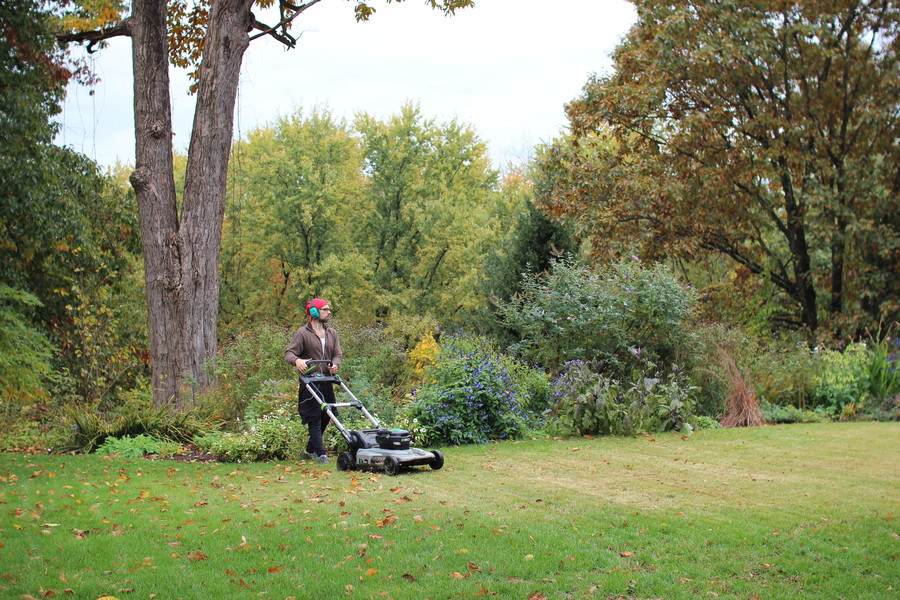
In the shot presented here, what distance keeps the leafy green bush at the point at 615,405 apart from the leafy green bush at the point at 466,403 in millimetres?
779

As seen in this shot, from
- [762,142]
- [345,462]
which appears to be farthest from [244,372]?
[762,142]

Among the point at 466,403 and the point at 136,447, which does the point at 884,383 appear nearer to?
the point at 466,403

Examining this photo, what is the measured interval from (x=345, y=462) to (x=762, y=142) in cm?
1490

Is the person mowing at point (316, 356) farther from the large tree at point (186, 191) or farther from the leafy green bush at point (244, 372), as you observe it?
the large tree at point (186, 191)

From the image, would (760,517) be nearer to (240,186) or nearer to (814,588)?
(814,588)

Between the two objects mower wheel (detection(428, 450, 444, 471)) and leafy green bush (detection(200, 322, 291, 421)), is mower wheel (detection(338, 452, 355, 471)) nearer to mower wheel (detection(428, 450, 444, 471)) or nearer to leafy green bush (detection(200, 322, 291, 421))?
mower wheel (detection(428, 450, 444, 471))

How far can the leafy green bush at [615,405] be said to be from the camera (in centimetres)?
1105

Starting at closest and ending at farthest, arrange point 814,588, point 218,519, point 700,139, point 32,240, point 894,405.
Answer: point 814,588
point 218,519
point 894,405
point 32,240
point 700,139

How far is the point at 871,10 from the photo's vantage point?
1831 centimetres

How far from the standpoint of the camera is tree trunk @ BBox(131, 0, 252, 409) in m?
11.7

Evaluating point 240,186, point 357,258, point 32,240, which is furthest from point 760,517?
point 240,186

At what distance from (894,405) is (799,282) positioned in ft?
23.3

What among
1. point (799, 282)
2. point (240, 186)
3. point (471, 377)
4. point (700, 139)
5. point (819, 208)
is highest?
point (240, 186)

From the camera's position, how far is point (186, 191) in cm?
1207
